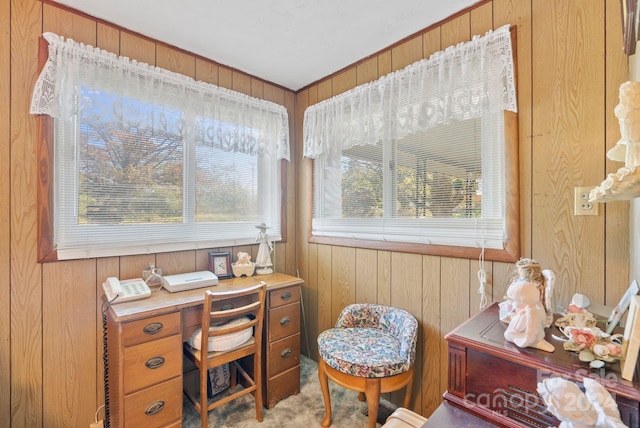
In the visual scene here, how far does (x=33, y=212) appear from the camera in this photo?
155 cm

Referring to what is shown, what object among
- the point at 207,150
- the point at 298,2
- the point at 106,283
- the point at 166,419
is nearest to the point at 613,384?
the point at 166,419

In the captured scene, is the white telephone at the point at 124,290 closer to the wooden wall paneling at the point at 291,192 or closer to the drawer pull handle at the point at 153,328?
the drawer pull handle at the point at 153,328

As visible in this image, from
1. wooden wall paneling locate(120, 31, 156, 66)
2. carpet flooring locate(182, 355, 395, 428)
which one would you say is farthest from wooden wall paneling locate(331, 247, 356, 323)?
wooden wall paneling locate(120, 31, 156, 66)

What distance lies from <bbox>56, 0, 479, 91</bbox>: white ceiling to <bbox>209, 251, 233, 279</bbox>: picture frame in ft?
4.83

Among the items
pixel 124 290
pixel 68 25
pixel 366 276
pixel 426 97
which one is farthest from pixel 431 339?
pixel 68 25

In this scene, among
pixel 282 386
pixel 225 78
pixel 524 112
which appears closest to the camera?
pixel 524 112

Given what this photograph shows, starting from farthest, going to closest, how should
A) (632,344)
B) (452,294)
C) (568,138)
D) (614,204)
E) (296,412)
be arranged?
(296,412)
(452,294)
(568,138)
(614,204)
(632,344)

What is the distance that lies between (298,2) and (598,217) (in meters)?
1.80

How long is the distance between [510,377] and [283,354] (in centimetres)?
148

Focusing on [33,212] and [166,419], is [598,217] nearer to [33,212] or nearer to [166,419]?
[166,419]

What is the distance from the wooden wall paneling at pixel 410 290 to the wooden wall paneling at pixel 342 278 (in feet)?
1.18

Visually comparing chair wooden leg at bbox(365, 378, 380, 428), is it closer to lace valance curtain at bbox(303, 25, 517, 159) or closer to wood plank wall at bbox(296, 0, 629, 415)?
wood plank wall at bbox(296, 0, 629, 415)

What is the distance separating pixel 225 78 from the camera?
2275mm

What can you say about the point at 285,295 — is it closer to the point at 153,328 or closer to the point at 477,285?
the point at 153,328
